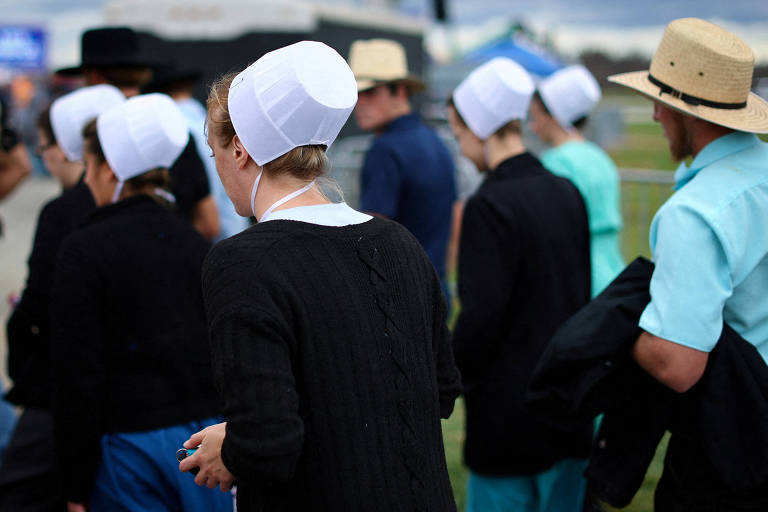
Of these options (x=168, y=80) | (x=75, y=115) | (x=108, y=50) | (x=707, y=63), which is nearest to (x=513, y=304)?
(x=707, y=63)

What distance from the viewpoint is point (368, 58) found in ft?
15.0

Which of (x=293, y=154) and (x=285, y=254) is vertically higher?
(x=293, y=154)

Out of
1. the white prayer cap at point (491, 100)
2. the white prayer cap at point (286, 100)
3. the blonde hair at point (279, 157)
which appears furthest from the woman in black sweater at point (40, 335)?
the white prayer cap at point (491, 100)

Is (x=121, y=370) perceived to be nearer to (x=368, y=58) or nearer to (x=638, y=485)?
(x=638, y=485)

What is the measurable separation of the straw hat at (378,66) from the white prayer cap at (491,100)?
131 cm

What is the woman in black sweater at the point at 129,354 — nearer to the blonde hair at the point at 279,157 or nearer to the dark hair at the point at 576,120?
the blonde hair at the point at 279,157

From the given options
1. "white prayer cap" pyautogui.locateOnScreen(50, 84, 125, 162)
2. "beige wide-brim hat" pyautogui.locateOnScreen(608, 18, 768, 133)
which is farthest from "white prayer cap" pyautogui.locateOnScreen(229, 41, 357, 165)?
"white prayer cap" pyautogui.locateOnScreen(50, 84, 125, 162)

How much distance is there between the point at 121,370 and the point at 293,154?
113cm

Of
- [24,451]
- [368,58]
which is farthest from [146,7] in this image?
[24,451]

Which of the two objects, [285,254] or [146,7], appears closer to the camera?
[285,254]

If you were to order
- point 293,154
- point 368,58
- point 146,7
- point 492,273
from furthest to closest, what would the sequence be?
point 146,7, point 368,58, point 492,273, point 293,154

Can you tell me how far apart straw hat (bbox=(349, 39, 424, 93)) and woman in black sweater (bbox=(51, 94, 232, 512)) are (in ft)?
7.28

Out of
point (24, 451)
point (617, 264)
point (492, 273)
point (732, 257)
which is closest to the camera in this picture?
point (732, 257)

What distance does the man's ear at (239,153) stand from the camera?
1.49 metres
